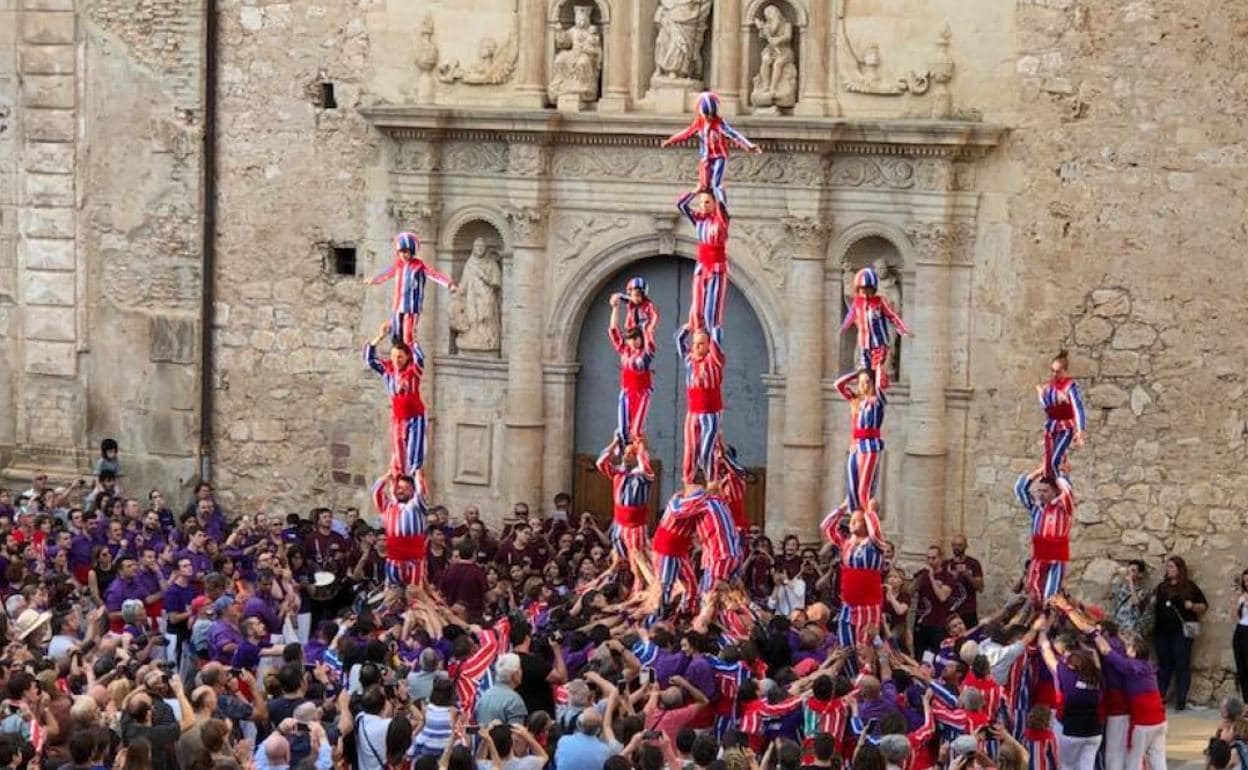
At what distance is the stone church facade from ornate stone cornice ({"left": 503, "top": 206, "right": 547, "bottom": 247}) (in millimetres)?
33

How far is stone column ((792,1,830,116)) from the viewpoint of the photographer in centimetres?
2619

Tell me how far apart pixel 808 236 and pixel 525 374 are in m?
3.23

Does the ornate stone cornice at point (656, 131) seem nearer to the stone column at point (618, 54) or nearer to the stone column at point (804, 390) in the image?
the stone column at point (618, 54)

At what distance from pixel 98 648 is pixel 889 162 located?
9838mm

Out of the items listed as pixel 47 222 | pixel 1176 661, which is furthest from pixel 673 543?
pixel 47 222

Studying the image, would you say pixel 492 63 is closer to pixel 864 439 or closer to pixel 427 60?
pixel 427 60

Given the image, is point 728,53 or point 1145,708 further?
point 728,53

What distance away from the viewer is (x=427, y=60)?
27828 mm

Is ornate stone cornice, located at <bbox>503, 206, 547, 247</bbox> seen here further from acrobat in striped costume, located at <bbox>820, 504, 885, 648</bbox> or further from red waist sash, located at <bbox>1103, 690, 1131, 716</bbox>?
red waist sash, located at <bbox>1103, 690, 1131, 716</bbox>

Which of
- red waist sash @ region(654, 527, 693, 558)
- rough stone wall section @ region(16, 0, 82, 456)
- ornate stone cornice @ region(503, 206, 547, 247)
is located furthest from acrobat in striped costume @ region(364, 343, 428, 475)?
rough stone wall section @ region(16, 0, 82, 456)

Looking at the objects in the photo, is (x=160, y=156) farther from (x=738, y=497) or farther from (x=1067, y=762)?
(x=1067, y=762)

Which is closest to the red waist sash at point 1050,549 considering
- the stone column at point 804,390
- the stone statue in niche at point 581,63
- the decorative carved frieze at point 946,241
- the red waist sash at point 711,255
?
the red waist sash at point 711,255

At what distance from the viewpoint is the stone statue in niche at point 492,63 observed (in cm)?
2761

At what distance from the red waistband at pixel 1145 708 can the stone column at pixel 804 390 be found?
7.15 meters
